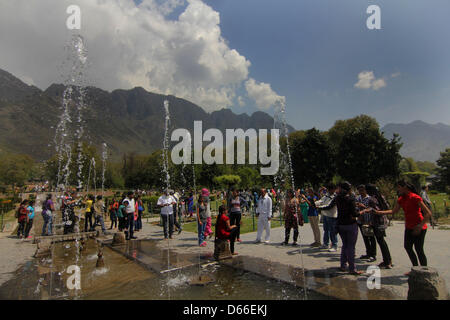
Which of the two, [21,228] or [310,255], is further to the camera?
[21,228]

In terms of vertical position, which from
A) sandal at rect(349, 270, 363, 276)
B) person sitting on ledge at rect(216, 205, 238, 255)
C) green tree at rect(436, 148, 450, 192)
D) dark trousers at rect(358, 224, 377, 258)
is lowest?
sandal at rect(349, 270, 363, 276)

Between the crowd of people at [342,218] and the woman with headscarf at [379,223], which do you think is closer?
the crowd of people at [342,218]

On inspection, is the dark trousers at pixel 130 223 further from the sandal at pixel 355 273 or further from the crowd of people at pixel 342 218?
the sandal at pixel 355 273

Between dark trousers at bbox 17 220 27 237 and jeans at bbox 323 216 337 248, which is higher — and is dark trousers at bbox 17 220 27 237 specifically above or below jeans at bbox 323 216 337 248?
below

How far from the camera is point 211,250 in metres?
8.48

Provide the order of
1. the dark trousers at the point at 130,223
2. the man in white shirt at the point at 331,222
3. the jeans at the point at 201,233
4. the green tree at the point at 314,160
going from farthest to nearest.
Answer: the green tree at the point at 314,160
the dark trousers at the point at 130,223
the jeans at the point at 201,233
the man in white shirt at the point at 331,222

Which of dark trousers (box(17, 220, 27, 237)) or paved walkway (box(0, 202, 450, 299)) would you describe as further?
dark trousers (box(17, 220, 27, 237))

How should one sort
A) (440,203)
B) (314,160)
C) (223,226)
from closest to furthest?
(223,226)
(440,203)
(314,160)

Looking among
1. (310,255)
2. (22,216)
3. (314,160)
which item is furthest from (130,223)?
(314,160)

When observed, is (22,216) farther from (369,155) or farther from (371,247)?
(369,155)

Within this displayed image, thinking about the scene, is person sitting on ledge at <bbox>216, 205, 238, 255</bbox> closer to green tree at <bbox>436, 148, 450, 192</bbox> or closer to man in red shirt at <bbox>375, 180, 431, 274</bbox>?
man in red shirt at <bbox>375, 180, 431, 274</bbox>

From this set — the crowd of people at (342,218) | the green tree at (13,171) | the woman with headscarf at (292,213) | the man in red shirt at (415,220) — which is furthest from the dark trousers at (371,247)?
the green tree at (13,171)

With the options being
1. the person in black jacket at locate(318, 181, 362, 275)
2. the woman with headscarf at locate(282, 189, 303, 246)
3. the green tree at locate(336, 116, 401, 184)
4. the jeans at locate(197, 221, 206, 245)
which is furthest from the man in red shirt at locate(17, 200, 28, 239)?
the green tree at locate(336, 116, 401, 184)
